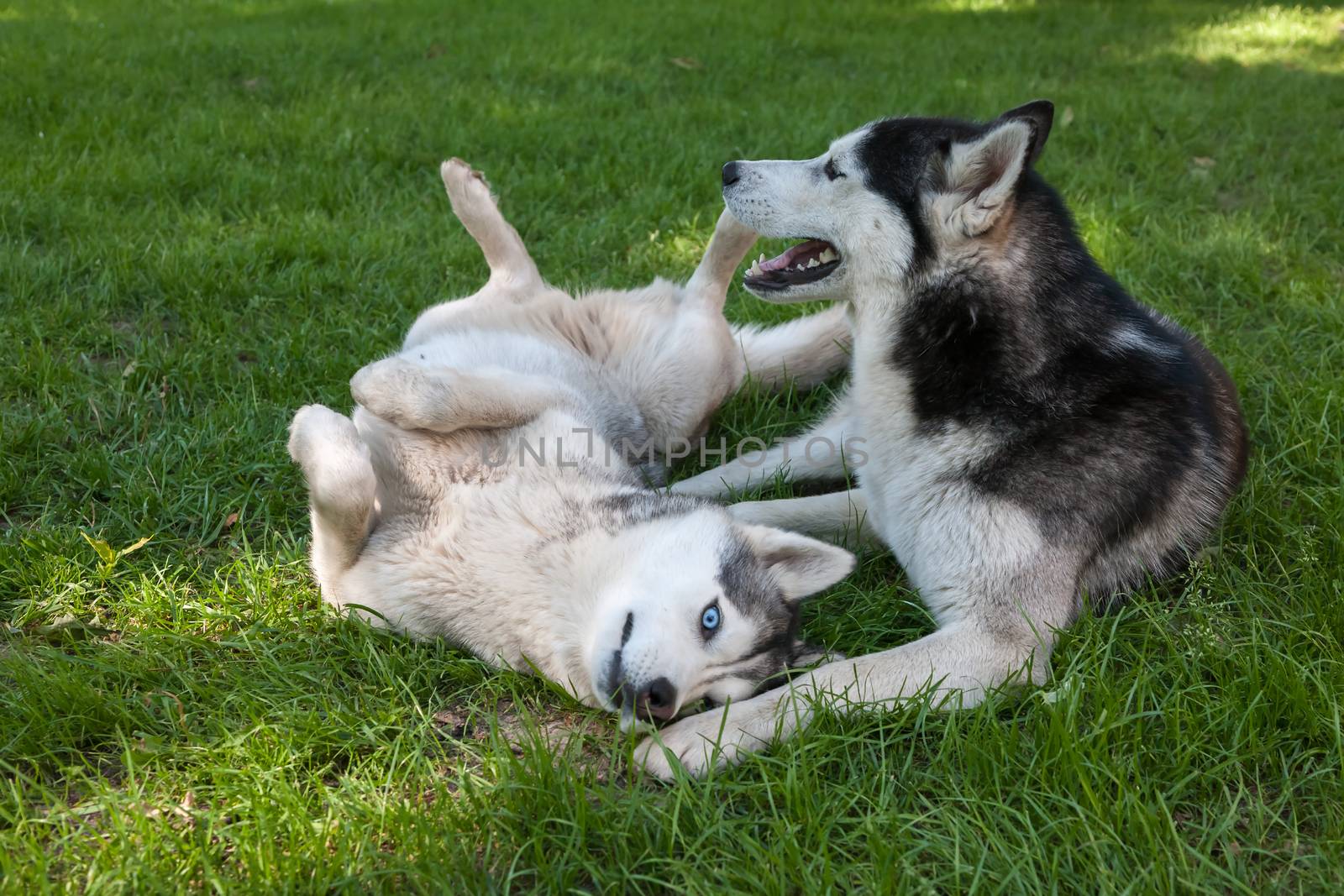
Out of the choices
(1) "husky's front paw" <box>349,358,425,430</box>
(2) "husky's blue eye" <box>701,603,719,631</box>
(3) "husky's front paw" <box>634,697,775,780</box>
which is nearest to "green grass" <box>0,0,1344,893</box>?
(3) "husky's front paw" <box>634,697,775,780</box>

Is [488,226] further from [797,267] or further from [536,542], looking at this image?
[536,542]

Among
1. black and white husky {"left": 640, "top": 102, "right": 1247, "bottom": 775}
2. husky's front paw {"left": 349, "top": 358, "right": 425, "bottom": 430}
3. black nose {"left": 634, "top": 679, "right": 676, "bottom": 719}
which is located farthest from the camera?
husky's front paw {"left": 349, "top": 358, "right": 425, "bottom": 430}

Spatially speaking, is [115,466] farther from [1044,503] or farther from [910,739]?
[1044,503]

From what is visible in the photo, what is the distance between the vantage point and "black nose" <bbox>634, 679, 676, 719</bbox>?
240cm

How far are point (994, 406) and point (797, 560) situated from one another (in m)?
0.77

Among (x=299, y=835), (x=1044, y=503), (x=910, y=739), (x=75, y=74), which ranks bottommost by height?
(x=910, y=739)

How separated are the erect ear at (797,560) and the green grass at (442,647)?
36 centimetres

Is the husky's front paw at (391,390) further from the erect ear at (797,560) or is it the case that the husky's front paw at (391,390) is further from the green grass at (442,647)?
the erect ear at (797,560)

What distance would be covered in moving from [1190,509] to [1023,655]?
0.83m

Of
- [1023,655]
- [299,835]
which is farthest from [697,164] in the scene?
[299,835]

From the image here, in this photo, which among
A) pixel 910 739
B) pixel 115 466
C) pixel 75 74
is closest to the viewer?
pixel 910 739

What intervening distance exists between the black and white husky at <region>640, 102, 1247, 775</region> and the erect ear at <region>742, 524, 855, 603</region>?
0.86 feet

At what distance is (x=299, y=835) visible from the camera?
219 centimetres

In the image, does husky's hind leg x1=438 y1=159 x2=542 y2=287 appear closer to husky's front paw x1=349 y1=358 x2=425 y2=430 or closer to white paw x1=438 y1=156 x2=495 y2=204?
white paw x1=438 y1=156 x2=495 y2=204
